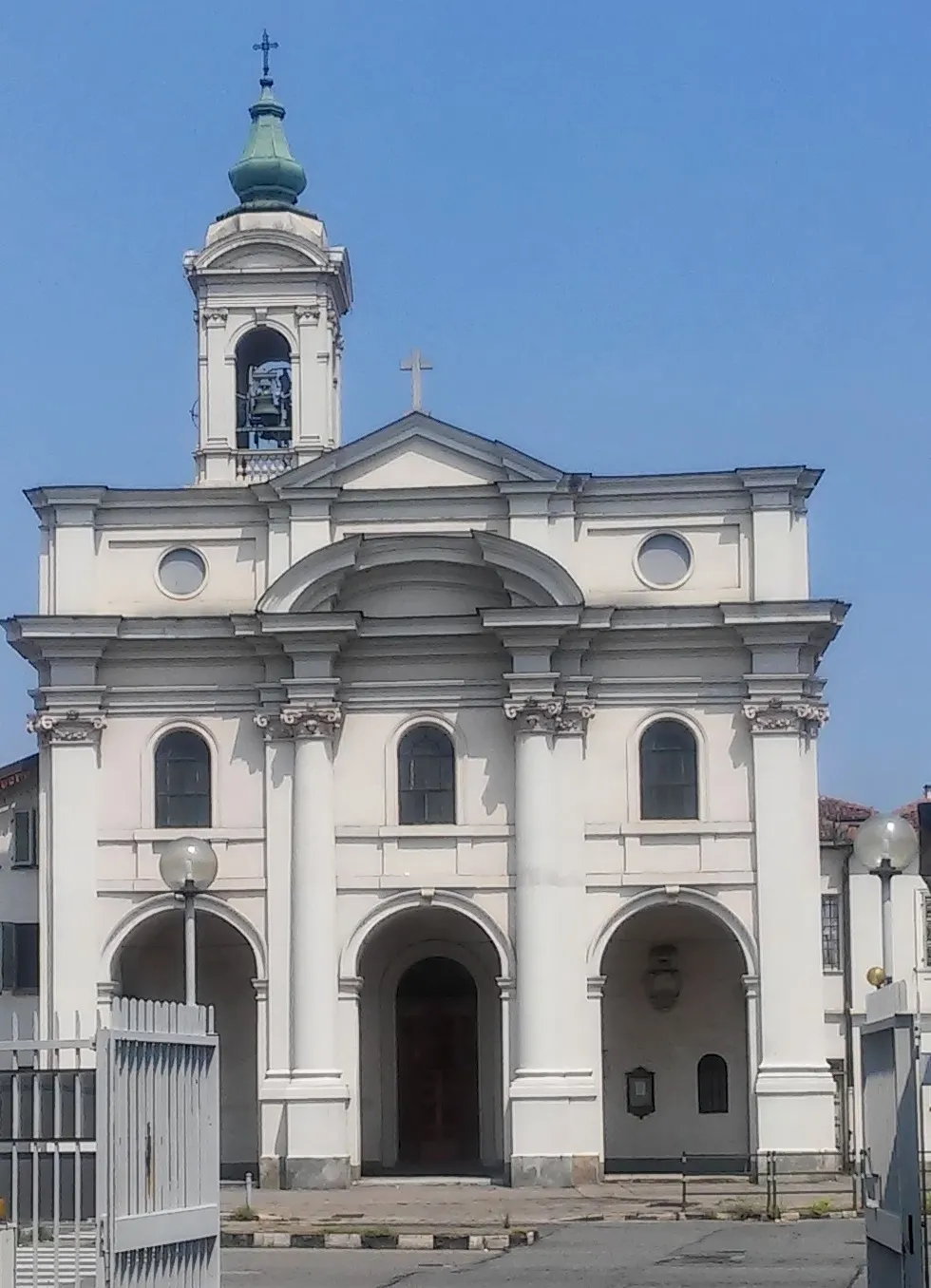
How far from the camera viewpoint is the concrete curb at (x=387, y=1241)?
29.8 m

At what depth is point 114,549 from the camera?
42.4 m

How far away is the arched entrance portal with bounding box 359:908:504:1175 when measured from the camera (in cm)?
4312

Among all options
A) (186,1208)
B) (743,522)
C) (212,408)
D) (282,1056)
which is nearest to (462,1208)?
(282,1056)

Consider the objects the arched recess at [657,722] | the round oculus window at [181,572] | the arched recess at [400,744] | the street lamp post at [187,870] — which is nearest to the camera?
the street lamp post at [187,870]

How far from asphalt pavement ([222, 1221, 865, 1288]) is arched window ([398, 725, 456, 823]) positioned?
401 inches

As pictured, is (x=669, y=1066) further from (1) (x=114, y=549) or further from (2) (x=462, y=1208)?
(1) (x=114, y=549)

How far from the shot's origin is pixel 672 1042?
43.2 metres

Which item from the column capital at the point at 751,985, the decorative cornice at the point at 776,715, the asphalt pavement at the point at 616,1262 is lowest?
the asphalt pavement at the point at 616,1262

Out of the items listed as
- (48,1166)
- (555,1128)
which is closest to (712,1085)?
(555,1128)

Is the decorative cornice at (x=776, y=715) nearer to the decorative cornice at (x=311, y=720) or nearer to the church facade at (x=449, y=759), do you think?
the church facade at (x=449, y=759)

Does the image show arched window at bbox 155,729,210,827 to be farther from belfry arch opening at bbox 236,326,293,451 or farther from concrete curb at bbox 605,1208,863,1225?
concrete curb at bbox 605,1208,863,1225

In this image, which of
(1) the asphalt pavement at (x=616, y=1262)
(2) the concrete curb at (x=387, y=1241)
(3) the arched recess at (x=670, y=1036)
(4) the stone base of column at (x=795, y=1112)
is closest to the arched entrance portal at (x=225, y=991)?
(3) the arched recess at (x=670, y=1036)

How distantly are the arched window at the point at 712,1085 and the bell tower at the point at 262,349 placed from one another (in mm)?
12150

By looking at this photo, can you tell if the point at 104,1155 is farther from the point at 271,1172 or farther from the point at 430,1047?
the point at 430,1047
